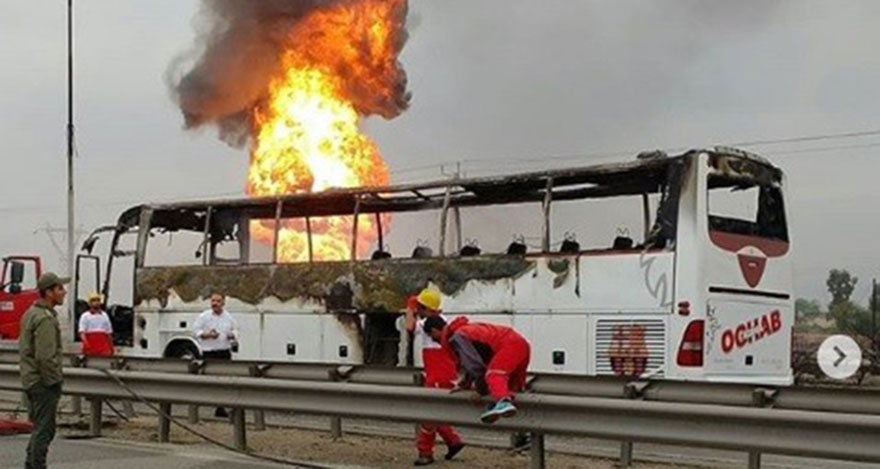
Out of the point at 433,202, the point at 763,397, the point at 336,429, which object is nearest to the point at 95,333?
the point at 433,202

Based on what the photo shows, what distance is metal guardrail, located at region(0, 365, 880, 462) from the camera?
7113 millimetres

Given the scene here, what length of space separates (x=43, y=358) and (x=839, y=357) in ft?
29.7

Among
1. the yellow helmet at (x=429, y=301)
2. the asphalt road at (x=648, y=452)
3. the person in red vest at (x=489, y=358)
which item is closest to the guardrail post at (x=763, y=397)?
the asphalt road at (x=648, y=452)

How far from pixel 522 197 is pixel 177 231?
20.9 feet

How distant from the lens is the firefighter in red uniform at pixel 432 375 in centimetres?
919

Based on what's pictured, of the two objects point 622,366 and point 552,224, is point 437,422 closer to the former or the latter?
point 622,366

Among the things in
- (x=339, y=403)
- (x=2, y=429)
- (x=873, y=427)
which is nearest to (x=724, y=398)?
(x=873, y=427)

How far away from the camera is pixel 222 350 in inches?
559

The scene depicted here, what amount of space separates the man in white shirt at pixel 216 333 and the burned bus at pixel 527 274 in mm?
1780

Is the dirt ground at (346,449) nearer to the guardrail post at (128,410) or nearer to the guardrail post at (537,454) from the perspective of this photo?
the guardrail post at (128,410)

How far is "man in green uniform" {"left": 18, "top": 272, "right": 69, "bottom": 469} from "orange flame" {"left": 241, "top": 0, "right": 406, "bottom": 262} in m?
11.4

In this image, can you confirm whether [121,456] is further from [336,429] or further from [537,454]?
[537,454]

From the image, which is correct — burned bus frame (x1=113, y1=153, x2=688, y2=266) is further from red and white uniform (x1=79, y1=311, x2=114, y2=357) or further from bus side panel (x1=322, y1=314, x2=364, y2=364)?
red and white uniform (x1=79, y1=311, x2=114, y2=357)

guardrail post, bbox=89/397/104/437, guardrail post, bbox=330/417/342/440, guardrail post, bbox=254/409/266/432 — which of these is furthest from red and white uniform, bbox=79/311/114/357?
guardrail post, bbox=330/417/342/440
